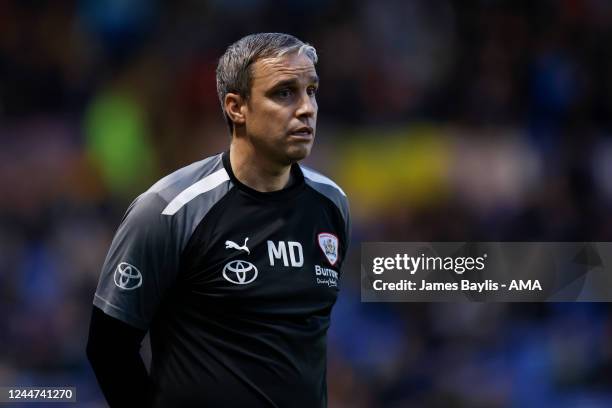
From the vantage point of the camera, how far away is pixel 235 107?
231 cm

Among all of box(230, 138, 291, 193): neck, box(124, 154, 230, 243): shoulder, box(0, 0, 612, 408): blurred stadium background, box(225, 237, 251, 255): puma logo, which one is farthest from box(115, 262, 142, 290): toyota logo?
box(0, 0, 612, 408): blurred stadium background

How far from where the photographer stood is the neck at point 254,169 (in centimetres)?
229

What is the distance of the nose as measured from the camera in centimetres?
222

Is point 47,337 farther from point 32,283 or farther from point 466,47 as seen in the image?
point 466,47

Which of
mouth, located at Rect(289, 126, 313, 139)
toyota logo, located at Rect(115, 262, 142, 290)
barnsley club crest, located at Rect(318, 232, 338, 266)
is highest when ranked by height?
mouth, located at Rect(289, 126, 313, 139)

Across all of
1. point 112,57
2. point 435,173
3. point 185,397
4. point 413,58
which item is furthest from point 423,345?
point 185,397

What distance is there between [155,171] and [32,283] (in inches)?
34.7

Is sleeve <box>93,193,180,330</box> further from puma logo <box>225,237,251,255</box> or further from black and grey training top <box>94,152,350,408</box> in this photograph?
puma logo <box>225,237,251,255</box>

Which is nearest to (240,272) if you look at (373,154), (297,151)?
(297,151)

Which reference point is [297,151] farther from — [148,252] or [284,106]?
[148,252]

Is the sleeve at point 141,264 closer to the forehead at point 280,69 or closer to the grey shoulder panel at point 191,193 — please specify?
the grey shoulder panel at point 191,193

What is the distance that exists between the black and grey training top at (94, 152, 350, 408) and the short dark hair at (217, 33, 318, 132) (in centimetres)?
24

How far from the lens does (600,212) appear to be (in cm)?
493

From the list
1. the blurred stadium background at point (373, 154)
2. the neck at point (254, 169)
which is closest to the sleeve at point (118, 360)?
→ the neck at point (254, 169)
